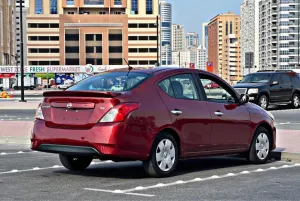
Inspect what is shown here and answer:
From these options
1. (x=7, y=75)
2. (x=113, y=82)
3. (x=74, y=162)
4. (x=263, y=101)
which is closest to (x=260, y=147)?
(x=113, y=82)

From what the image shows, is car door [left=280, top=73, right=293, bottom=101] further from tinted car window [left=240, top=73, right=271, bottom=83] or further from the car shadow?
the car shadow

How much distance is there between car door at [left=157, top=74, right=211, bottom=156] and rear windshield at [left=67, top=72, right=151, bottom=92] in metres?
0.34

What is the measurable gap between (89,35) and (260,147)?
133938mm

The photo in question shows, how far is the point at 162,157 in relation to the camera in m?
8.34

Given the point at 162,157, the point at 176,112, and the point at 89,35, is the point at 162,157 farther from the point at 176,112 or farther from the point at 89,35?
the point at 89,35

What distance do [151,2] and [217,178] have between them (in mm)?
141011

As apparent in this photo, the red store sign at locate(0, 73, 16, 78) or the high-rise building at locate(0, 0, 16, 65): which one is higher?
the high-rise building at locate(0, 0, 16, 65)

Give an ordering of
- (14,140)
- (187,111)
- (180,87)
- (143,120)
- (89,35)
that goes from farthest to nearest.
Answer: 1. (89,35)
2. (14,140)
3. (180,87)
4. (187,111)
5. (143,120)

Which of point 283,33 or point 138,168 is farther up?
point 283,33

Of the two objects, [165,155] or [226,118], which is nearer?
[165,155]

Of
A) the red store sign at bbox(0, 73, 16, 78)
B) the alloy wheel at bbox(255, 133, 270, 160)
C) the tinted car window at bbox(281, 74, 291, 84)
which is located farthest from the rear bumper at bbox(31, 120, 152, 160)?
the red store sign at bbox(0, 73, 16, 78)

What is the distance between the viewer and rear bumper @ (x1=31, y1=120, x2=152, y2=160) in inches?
306

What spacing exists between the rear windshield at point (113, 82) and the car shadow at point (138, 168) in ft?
4.17

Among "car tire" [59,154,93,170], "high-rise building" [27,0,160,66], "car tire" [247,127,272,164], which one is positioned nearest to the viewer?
"car tire" [59,154,93,170]
